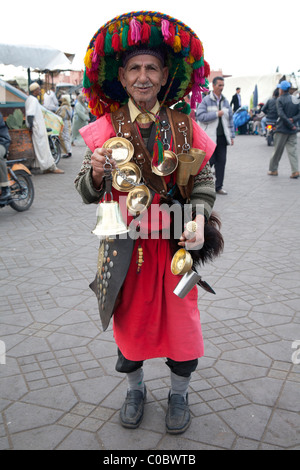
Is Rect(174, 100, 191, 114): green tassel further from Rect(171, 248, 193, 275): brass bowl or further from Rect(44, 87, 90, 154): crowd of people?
Rect(44, 87, 90, 154): crowd of people

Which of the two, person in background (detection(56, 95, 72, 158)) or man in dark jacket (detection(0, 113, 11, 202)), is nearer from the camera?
man in dark jacket (detection(0, 113, 11, 202))

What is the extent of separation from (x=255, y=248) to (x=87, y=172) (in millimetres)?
3856

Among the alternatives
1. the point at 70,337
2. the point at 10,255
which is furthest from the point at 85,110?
the point at 70,337

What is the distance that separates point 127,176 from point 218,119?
6.44m

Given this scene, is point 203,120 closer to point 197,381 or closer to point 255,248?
point 255,248

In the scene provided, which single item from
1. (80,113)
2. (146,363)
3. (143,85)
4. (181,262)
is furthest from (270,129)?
(181,262)

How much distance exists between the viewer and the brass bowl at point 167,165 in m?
2.17

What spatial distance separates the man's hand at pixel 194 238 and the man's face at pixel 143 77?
68 cm

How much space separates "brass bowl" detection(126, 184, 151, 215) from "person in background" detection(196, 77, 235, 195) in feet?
20.2

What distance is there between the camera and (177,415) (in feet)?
8.26

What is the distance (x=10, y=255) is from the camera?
5.54 meters

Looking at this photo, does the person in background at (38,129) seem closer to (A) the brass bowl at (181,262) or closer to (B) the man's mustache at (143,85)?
(B) the man's mustache at (143,85)

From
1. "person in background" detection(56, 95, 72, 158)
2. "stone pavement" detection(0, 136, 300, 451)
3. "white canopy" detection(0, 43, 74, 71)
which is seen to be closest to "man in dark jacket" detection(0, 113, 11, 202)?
"stone pavement" detection(0, 136, 300, 451)

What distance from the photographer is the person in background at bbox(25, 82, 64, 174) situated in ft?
33.5
